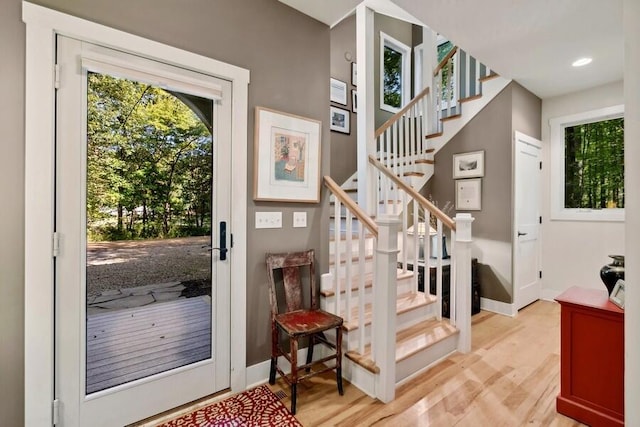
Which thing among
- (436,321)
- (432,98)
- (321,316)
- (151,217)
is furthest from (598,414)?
(432,98)

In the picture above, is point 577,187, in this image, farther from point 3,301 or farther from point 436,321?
point 3,301

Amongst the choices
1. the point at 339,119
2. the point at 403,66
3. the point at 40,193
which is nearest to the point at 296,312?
the point at 40,193

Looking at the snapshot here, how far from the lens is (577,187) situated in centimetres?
383

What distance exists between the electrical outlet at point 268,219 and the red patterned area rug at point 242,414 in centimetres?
113

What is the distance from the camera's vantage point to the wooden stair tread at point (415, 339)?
6.91ft

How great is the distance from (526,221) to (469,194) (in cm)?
76

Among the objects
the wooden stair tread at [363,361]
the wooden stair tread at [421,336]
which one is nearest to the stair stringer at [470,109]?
the wooden stair tread at [421,336]

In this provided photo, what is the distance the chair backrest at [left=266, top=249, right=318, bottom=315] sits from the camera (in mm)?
2156

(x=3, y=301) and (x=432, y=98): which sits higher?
(x=432, y=98)

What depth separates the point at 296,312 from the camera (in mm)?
2150

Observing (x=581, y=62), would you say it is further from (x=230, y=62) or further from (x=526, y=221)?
(x=230, y=62)

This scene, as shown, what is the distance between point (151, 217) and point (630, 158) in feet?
7.61

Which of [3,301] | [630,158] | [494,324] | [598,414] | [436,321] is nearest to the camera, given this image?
[630,158]

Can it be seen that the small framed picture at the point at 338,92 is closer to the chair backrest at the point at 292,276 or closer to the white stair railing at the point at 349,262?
the white stair railing at the point at 349,262
